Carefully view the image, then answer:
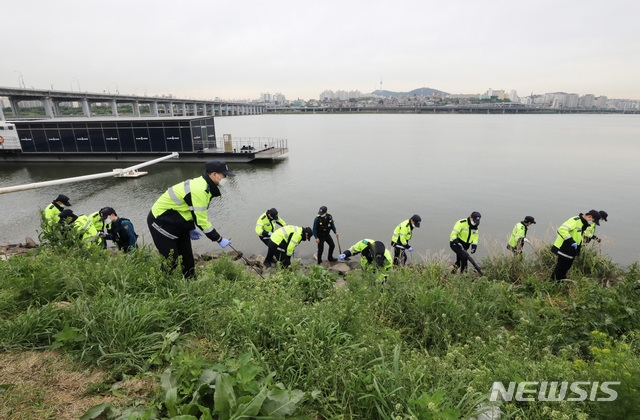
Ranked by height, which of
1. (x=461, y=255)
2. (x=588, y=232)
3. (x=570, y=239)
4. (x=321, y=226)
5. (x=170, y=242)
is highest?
(x=170, y=242)

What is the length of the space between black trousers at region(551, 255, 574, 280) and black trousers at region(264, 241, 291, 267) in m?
5.98

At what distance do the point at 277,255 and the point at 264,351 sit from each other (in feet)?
18.4

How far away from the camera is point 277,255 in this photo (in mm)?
8312

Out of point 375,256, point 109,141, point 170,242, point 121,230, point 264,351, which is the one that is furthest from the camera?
point 109,141

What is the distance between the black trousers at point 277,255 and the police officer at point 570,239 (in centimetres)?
600

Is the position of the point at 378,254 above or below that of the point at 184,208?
below

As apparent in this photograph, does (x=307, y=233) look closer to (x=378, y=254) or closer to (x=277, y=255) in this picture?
(x=277, y=255)

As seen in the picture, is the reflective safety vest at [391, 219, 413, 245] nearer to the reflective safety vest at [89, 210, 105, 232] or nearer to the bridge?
the reflective safety vest at [89, 210, 105, 232]

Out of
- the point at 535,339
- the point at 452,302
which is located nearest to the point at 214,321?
the point at 452,302

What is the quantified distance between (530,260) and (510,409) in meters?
6.78

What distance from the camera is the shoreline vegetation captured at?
7.14 feet

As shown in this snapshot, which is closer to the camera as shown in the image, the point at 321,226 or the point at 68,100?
the point at 321,226

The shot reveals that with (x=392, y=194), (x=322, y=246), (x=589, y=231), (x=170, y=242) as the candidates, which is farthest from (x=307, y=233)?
(x=392, y=194)

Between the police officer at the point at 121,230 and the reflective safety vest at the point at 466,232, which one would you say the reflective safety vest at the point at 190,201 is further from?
the reflective safety vest at the point at 466,232
